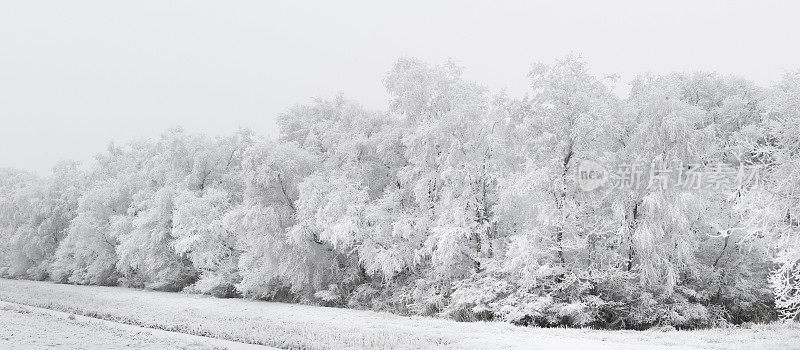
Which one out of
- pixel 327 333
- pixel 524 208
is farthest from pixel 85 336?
pixel 524 208

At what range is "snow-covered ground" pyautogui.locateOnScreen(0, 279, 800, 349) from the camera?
19250mm

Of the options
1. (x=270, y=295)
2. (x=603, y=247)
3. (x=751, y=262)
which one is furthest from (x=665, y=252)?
(x=270, y=295)

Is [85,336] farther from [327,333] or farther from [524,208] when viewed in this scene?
[524,208]

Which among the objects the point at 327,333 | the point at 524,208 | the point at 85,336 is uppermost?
the point at 524,208

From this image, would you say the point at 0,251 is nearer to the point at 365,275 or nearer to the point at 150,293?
the point at 150,293

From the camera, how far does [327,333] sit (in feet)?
74.5

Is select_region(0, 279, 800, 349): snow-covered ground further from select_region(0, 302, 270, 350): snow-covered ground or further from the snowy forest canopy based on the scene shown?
the snowy forest canopy

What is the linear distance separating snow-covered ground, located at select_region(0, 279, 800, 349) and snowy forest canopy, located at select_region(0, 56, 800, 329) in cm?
252

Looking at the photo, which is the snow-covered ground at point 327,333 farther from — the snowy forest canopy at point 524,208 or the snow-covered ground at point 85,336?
the snowy forest canopy at point 524,208

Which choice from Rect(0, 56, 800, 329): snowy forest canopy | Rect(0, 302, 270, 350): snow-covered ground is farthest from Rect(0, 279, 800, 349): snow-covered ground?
Rect(0, 56, 800, 329): snowy forest canopy

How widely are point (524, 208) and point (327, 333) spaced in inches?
448

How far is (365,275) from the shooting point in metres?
38.8

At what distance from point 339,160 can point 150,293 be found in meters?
19.7

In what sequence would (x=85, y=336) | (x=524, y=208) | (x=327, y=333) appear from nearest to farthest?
(x=85, y=336) → (x=327, y=333) → (x=524, y=208)
